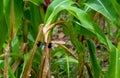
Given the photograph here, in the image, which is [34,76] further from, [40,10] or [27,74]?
[27,74]

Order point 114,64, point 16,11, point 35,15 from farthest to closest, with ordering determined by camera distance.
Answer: point 35,15 → point 16,11 → point 114,64

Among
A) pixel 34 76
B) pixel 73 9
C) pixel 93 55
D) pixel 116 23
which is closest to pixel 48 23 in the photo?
pixel 73 9

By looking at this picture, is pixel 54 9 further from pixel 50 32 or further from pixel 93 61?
pixel 93 61

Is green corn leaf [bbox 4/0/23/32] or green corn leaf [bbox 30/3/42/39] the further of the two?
green corn leaf [bbox 30/3/42/39]

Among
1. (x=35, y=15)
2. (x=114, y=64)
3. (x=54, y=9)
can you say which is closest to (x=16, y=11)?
(x=35, y=15)

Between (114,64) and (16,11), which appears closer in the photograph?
(114,64)

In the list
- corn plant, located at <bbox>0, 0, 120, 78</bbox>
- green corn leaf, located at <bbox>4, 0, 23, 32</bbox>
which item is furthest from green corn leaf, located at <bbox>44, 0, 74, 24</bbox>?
green corn leaf, located at <bbox>4, 0, 23, 32</bbox>

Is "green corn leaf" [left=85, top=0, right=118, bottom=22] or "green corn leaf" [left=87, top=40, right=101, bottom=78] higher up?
"green corn leaf" [left=85, top=0, right=118, bottom=22]

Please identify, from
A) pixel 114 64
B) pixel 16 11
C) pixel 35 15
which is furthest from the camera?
pixel 35 15

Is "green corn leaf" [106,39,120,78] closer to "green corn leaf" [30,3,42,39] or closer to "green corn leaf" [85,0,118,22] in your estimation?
"green corn leaf" [85,0,118,22]

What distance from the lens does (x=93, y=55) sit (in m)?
1.23

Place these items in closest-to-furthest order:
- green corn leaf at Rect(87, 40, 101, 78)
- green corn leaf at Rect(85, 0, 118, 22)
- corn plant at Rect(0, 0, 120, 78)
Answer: corn plant at Rect(0, 0, 120, 78) → green corn leaf at Rect(85, 0, 118, 22) → green corn leaf at Rect(87, 40, 101, 78)

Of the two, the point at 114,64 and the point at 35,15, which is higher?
the point at 35,15

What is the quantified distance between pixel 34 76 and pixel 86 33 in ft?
1.10
